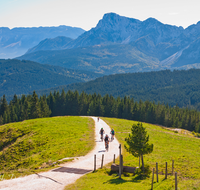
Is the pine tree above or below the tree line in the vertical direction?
above

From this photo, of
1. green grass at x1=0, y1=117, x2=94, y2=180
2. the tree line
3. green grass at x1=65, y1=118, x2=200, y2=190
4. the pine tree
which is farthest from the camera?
the tree line

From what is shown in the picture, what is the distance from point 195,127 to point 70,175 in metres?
119

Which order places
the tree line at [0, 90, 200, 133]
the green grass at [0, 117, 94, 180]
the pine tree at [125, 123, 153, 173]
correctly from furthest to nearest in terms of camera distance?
the tree line at [0, 90, 200, 133], the green grass at [0, 117, 94, 180], the pine tree at [125, 123, 153, 173]

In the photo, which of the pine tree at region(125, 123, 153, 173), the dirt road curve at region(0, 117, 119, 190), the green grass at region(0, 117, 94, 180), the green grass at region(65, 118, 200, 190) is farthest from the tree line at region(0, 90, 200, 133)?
the pine tree at region(125, 123, 153, 173)

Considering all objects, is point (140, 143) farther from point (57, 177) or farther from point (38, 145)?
point (38, 145)

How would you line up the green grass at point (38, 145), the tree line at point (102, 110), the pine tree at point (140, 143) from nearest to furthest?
the pine tree at point (140, 143) → the green grass at point (38, 145) → the tree line at point (102, 110)

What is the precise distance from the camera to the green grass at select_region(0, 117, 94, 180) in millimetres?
34812

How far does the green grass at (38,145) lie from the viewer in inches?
1371

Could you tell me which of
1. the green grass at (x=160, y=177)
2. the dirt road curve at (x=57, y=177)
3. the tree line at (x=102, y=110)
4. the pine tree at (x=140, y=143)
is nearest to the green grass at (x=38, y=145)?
the dirt road curve at (x=57, y=177)

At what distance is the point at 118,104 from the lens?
461ft

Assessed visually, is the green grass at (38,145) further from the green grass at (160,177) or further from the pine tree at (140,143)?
the pine tree at (140,143)

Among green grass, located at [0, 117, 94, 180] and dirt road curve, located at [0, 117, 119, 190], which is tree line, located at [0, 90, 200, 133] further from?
dirt road curve, located at [0, 117, 119, 190]

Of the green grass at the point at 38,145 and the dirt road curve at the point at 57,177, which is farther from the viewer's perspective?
the green grass at the point at 38,145

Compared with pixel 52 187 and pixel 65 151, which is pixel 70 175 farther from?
pixel 65 151
